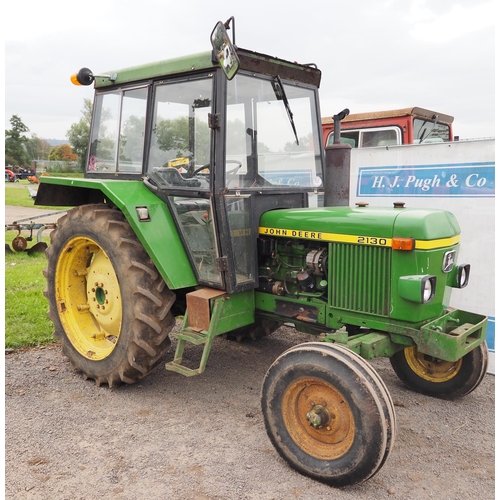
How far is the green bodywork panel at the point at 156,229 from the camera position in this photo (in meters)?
3.56

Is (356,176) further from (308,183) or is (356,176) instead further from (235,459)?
(235,459)

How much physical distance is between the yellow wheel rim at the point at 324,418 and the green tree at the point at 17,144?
48.3m

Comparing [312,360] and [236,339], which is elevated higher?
[312,360]

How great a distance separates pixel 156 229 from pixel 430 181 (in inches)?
115

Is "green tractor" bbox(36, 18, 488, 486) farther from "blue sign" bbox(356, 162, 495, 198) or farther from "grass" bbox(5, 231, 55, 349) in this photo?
"blue sign" bbox(356, 162, 495, 198)

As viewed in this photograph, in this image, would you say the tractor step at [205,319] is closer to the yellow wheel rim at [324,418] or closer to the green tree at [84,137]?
the yellow wheel rim at [324,418]

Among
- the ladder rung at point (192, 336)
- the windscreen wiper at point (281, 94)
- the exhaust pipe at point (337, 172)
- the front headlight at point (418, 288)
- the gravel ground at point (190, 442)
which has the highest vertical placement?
the windscreen wiper at point (281, 94)

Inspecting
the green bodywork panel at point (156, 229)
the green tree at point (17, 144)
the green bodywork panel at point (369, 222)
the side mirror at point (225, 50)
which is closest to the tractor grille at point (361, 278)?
the green bodywork panel at point (369, 222)

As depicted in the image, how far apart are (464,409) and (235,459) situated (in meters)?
1.87

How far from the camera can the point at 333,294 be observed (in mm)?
3482

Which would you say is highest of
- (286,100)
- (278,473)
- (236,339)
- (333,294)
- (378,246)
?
(286,100)

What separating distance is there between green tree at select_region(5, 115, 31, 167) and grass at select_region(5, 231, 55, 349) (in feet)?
138

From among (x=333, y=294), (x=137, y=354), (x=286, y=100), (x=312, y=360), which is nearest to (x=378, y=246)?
(x=333, y=294)

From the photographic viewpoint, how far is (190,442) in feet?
10.4
